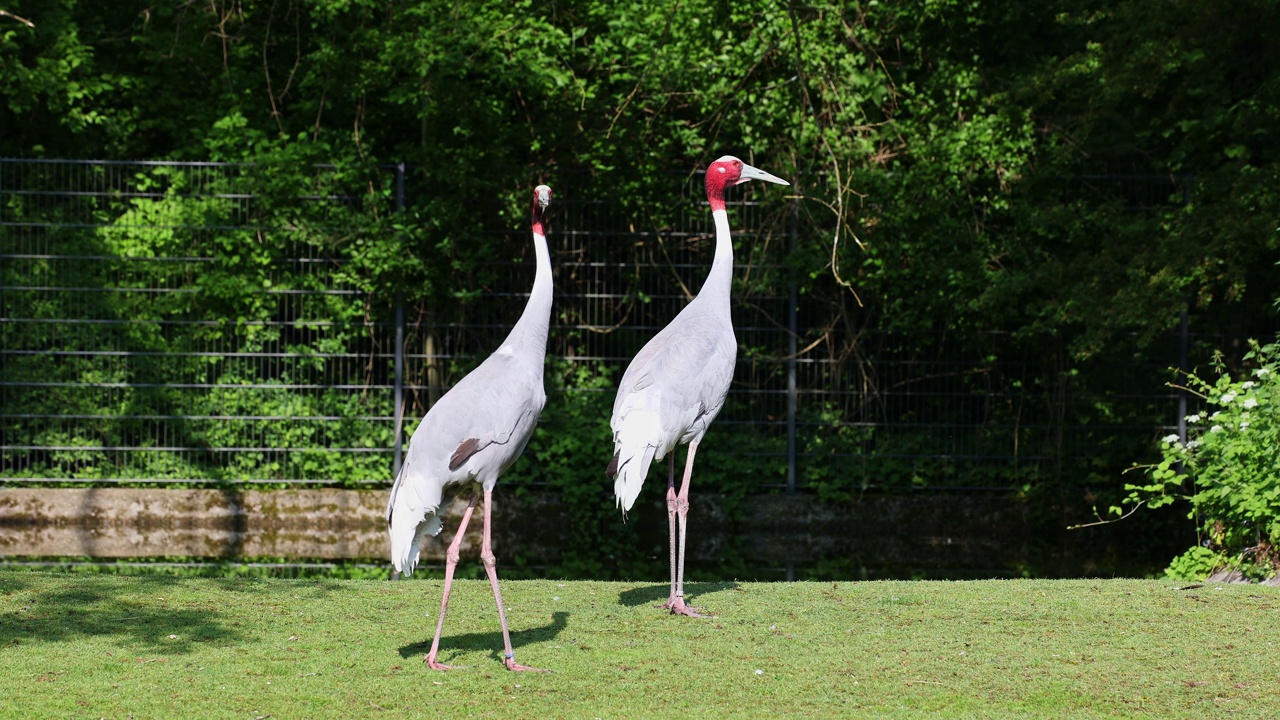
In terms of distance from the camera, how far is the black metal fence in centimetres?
1159

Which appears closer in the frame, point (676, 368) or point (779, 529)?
point (676, 368)

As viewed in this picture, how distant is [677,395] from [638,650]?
1464 millimetres

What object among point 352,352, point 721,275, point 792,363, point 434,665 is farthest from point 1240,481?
point 352,352

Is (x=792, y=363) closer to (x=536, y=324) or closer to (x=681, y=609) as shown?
(x=681, y=609)

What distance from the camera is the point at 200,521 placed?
1144 centimetres

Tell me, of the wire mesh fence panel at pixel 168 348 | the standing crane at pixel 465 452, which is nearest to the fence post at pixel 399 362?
the wire mesh fence panel at pixel 168 348

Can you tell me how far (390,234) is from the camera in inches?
461

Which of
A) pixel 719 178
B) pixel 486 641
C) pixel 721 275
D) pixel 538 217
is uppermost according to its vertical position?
pixel 719 178

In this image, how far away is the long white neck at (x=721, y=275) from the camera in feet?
24.0

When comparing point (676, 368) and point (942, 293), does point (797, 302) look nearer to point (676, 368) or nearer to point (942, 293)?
point (942, 293)

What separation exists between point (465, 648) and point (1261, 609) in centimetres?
386

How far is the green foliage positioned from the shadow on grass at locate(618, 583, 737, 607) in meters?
2.60

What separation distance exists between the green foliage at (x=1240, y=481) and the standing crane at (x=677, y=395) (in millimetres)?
2828

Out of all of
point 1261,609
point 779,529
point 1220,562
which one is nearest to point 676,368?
point 1261,609
